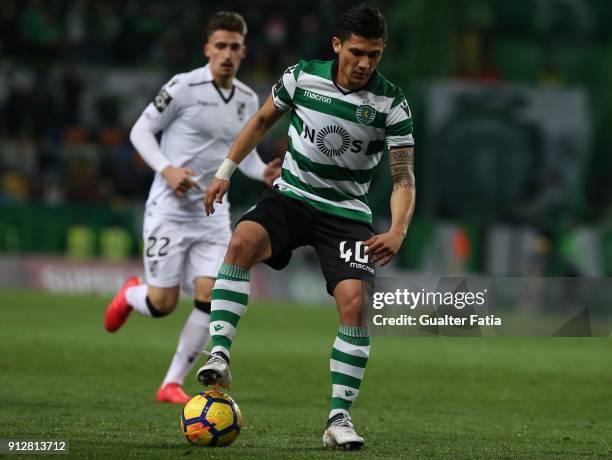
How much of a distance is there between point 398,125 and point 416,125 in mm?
18178

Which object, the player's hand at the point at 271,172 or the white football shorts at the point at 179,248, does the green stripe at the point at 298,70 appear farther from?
the white football shorts at the point at 179,248

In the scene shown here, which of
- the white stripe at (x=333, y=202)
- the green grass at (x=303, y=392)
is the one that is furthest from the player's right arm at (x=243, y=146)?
the green grass at (x=303, y=392)

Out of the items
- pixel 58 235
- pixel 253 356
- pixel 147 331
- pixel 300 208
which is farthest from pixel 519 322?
pixel 58 235

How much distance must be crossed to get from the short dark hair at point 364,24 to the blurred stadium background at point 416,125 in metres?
16.7

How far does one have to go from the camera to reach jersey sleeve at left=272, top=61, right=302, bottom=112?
6695 mm

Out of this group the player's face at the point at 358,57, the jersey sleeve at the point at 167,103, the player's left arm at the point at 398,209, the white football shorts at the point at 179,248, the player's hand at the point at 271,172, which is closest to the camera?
the player's left arm at the point at 398,209

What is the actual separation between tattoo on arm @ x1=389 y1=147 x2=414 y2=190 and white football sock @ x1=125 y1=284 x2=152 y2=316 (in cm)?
324

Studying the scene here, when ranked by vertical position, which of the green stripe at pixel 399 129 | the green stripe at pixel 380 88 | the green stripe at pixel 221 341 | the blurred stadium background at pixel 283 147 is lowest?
the green stripe at pixel 221 341

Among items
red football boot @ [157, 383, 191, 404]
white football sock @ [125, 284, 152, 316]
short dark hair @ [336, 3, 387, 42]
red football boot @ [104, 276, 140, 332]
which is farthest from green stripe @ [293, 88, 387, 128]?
red football boot @ [104, 276, 140, 332]

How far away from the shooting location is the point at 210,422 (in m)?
6.19

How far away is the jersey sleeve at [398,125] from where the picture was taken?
21.6 feet

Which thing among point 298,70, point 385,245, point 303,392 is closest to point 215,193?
point 298,70

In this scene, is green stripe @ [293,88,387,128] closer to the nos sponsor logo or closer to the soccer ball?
the nos sponsor logo

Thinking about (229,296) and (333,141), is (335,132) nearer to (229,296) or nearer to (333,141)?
(333,141)
